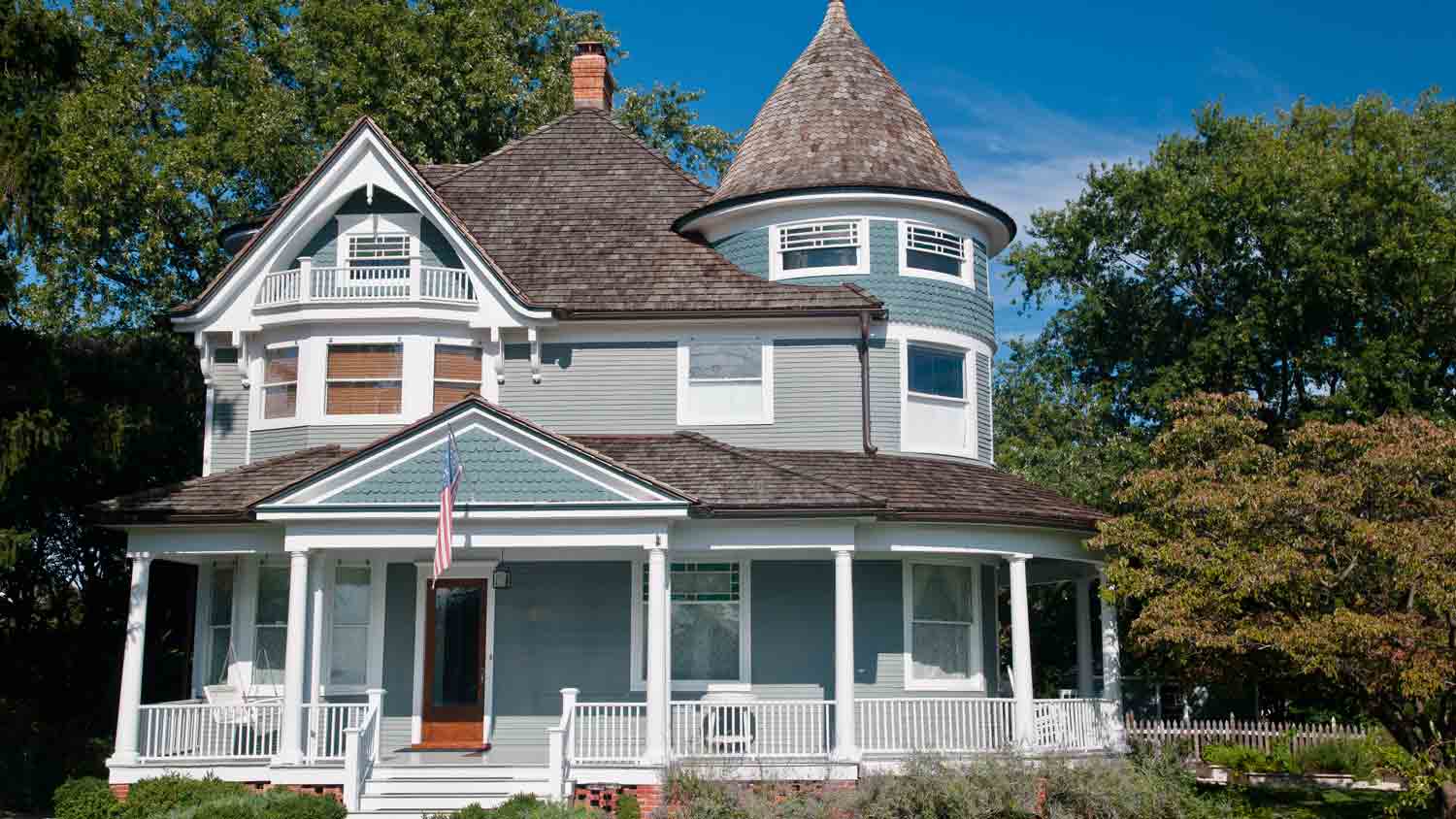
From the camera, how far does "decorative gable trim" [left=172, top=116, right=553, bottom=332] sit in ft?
69.4

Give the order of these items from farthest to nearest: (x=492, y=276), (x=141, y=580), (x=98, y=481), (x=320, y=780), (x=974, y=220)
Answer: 1. (x=98, y=481)
2. (x=974, y=220)
3. (x=492, y=276)
4. (x=141, y=580)
5. (x=320, y=780)

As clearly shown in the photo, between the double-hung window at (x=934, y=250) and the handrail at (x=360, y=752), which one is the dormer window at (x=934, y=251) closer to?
the double-hung window at (x=934, y=250)

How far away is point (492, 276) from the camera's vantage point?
21156 millimetres

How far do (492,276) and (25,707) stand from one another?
→ 36.3 ft

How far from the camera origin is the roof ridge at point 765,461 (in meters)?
18.5

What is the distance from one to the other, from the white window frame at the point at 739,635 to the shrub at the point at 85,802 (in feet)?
22.8

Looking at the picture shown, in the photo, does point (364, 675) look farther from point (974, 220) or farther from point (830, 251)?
point (974, 220)

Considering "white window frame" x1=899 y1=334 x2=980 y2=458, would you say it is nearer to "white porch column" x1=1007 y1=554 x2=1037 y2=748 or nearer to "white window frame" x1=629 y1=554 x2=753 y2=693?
"white porch column" x1=1007 y1=554 x2=1037 y2=748

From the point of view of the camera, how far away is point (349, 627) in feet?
66.7

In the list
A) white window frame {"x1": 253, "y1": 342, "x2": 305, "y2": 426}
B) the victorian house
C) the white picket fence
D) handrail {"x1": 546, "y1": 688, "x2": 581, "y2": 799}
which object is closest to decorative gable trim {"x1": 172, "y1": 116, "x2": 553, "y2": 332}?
the victorian house

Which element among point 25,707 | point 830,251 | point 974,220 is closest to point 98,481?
point 25,707

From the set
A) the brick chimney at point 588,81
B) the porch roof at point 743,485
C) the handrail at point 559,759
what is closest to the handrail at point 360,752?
the handrail at point 559,759

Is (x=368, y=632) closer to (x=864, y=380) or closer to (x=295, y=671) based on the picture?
(x=295, y=671)

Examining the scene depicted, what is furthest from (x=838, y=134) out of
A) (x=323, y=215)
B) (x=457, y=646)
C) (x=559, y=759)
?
(x=559, y=759)
